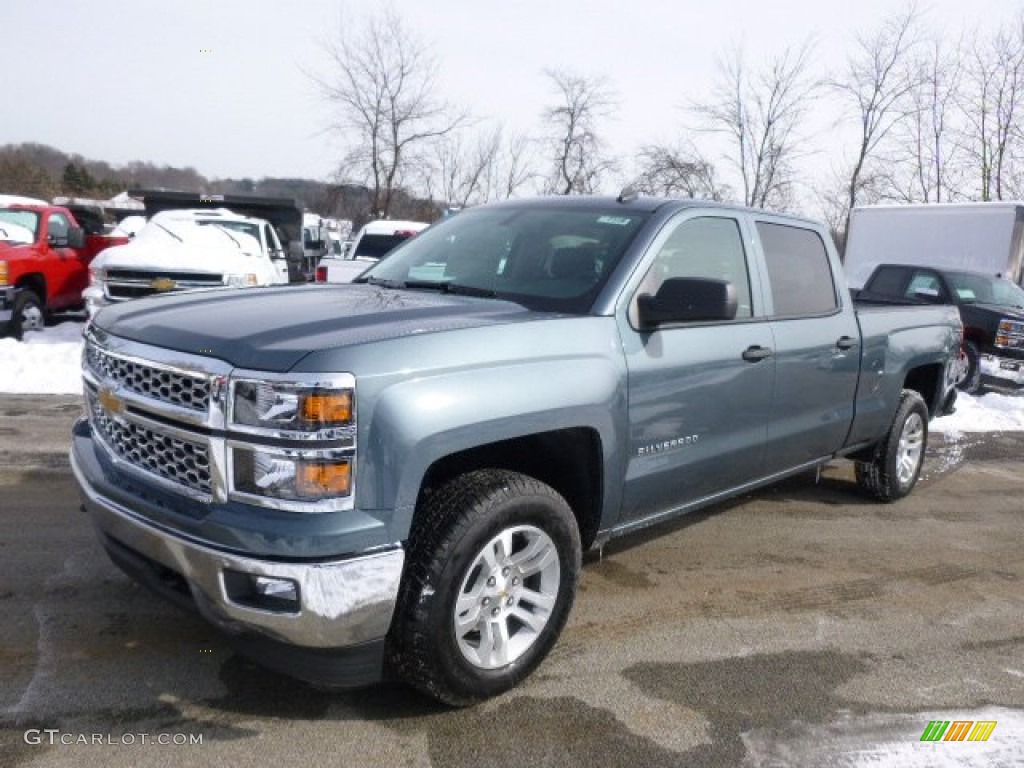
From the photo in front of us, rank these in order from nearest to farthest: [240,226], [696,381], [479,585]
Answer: [479,585] → [696,381] → [240,226]

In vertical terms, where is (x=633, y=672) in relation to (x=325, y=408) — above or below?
below

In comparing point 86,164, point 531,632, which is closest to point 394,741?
point 531,632

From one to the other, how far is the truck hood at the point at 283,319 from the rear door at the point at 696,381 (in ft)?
1.76

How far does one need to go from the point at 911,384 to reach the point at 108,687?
560 centimetres

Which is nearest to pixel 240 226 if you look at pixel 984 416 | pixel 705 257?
pixel 705 257

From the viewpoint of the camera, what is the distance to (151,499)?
103 inches

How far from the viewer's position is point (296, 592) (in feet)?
7.63

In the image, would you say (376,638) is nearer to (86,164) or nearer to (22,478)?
(22,478)

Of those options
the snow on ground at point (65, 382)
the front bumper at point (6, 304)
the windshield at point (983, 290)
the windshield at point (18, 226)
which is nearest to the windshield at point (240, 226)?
the windshield at point (18, 226)

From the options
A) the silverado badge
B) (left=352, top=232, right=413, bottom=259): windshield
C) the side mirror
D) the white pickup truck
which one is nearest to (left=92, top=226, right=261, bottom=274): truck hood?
the white pickup truck

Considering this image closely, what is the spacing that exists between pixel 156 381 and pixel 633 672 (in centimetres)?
207

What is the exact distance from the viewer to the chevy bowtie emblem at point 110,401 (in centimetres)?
277

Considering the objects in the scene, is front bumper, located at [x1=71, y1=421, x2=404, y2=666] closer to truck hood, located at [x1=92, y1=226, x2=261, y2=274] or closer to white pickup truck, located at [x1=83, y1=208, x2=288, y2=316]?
white pickup truck, located at [x1=83, y1=208, x2=288, y2=316]

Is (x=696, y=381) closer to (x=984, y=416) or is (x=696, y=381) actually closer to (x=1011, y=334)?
(x=984, y=416)
